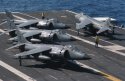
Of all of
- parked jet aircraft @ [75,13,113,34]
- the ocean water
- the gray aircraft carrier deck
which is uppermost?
parked jet aircraft @ [75,13,113,34]

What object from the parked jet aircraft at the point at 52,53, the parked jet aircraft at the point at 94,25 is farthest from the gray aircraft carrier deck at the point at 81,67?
the parked jet aircraft at the point at 94,25

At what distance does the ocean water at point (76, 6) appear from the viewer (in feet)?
459

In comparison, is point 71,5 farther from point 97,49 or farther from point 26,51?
point 26,51

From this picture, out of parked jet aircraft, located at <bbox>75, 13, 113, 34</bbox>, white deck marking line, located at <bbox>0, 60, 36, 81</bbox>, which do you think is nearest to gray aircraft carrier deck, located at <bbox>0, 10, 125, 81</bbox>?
white deck marking line, located at <bbox>0, 60, 36, 81</bbox>

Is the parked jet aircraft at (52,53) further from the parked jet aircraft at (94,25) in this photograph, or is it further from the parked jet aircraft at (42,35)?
the parked jet aircraft at (94,25)

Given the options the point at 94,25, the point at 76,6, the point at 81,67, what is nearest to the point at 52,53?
the point at 81,67

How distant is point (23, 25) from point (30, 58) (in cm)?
1785

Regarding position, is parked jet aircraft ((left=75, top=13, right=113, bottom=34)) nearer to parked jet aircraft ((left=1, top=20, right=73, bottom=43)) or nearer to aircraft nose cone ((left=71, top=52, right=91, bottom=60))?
parked jet aircraft ((left=1, top=20, right=73, bottom=43))

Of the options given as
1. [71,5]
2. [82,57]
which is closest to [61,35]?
A: [82,57]

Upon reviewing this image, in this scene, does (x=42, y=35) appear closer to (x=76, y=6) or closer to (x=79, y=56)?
(x=79, y=56)

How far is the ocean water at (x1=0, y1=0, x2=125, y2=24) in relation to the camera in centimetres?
13993

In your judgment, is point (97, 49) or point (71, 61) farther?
point (97, 49)

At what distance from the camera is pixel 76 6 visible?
153 m

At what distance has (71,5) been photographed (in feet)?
516
